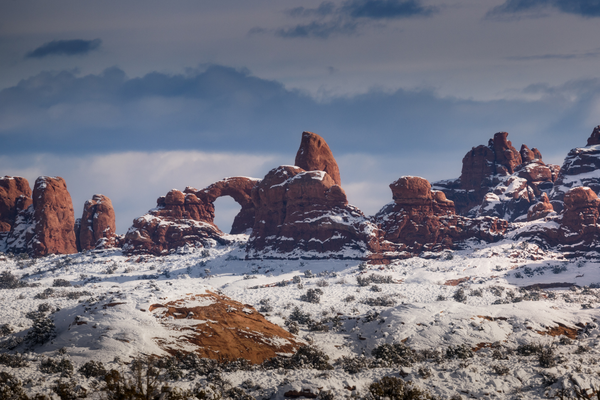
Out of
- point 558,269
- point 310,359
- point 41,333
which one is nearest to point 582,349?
point 310,359

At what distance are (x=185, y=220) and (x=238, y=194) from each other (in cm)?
1289

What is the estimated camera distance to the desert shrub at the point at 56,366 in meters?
16.5

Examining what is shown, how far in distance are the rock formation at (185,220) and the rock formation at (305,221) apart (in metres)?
12.3

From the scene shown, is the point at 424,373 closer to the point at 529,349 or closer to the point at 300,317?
the point at 529,349

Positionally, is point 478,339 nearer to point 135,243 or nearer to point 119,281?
point 119,281

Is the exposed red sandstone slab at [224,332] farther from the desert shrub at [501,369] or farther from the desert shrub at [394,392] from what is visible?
the desert shrub at [501,369]

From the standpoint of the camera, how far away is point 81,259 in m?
69.7

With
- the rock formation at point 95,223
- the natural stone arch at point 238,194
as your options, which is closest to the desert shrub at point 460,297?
the natural stone arch at point 238,194

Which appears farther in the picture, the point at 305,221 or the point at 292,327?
the point at 305,221

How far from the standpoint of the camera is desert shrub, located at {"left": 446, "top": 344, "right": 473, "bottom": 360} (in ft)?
63.5

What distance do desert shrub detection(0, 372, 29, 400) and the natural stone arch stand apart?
71018 millimetres

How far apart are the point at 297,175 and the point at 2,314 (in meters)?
49.4

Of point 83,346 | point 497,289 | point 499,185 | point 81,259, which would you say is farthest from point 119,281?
point 499,185

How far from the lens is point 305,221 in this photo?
2675 inches
